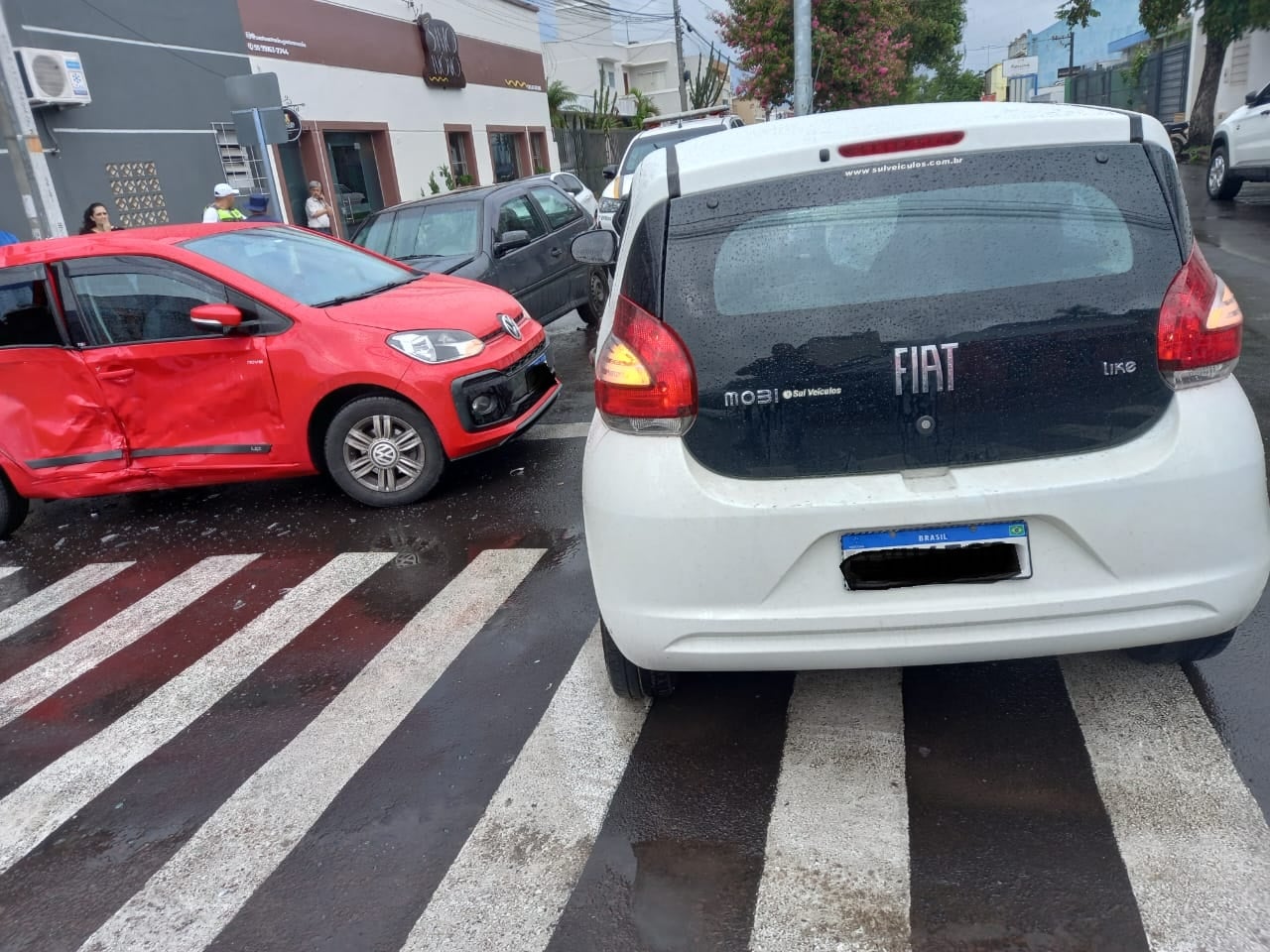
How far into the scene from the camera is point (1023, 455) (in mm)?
2572

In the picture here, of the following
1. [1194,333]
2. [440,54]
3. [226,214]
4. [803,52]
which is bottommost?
[1194,333]

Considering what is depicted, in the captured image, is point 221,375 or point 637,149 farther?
point 637,149

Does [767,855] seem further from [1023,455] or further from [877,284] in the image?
[877,284]

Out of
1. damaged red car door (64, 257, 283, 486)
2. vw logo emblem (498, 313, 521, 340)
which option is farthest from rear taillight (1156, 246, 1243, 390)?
damaged red car door (64, 257, 283, 486)

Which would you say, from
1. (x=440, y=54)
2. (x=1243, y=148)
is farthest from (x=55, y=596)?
(x=440, y=54)

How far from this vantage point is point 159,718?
381cm

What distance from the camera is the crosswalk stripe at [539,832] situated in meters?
2.47

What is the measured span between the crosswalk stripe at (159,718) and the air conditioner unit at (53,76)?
34.7 feet

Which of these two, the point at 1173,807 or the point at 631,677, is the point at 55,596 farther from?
the point at 1173,807

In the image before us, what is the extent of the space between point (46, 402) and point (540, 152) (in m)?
26.0

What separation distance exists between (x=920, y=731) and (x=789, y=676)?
54 centimetres

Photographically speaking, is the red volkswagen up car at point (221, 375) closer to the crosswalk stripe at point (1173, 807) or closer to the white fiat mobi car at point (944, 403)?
the white fiat mobi car at point (944, 403)

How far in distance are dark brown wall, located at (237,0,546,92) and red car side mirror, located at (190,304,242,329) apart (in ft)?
44.3

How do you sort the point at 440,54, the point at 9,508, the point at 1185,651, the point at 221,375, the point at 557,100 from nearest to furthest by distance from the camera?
the point at 1185,651 < the point at 221,375 < the point at 9,508 < the point at 440,54 < the point at 557,100
